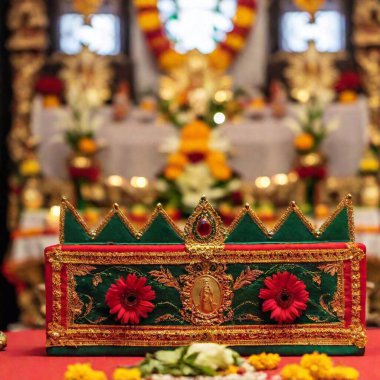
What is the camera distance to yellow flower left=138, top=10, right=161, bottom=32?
9.47 m

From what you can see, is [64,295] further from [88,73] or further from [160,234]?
[88,73]

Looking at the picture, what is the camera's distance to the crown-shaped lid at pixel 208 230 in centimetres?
360

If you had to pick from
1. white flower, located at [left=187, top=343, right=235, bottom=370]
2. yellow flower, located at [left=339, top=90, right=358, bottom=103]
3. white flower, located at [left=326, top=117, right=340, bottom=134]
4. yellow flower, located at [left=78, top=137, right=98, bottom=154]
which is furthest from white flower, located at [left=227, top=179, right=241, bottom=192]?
white flower, located at [left=187, top=343, right=235, bottom=370]

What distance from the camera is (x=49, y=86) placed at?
9.30 metres

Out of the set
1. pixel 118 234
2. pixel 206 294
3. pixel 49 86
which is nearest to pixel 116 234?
pixel 118 234

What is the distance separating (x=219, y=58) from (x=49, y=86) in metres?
1.68

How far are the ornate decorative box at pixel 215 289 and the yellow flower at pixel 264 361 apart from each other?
0.77 feet

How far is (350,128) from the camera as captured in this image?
9.05 meters

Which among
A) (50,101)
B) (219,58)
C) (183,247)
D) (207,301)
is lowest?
(207,301)

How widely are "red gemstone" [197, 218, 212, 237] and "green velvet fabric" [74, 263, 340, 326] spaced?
15 cm

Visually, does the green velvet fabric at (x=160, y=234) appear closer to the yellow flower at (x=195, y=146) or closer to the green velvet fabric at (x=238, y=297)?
the green velvet fabric at (x=238, y=297)

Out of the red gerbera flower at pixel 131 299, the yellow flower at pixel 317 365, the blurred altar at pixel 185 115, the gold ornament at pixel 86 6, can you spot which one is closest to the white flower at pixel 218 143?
the blurred altar at pixel 185 115

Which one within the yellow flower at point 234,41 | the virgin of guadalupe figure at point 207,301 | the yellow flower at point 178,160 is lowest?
the virgin of guadalupe figure at point 207,301

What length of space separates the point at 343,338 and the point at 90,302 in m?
0.95
